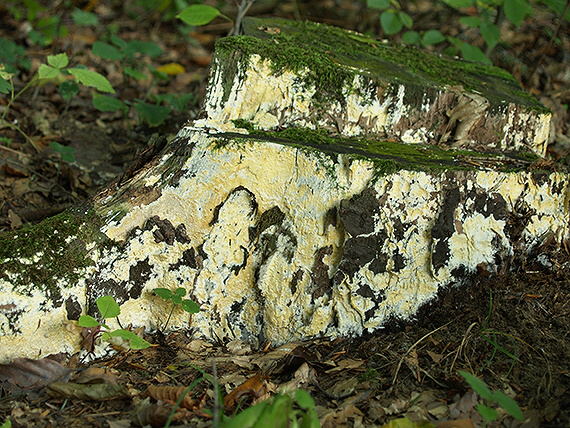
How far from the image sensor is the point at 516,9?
11.2 ft

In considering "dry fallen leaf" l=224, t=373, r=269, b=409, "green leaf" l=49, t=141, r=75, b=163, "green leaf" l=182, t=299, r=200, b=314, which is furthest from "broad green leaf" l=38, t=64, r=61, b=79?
"dry fallen leaf" l=224, t=373, r=269, b=409

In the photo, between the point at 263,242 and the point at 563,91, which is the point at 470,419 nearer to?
the point at 263,242

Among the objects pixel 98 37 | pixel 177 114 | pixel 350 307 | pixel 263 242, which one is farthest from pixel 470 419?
pixel 98 37

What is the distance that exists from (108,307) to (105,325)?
0.24 feet

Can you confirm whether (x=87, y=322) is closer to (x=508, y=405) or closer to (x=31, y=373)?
(x=31, y=373)

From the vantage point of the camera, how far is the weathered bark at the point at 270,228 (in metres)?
2.10

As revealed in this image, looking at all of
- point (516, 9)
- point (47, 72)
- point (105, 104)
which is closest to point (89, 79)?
point (47, 72)

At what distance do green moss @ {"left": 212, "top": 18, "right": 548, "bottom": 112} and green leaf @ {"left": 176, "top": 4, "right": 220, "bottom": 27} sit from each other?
0.32 m

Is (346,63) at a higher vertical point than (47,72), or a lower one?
higher

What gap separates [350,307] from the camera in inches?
88.0

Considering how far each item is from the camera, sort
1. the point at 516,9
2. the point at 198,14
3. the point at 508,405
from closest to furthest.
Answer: the point at 508,405 < the point at 198,14 < the point at 516,9

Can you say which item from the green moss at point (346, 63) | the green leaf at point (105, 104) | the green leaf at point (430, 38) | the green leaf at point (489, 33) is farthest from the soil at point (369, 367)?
the green leaf at point (430, 38)

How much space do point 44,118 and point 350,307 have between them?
3330mm

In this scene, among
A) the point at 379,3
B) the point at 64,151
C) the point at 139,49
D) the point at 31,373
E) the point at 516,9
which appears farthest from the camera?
the point at 139,49
